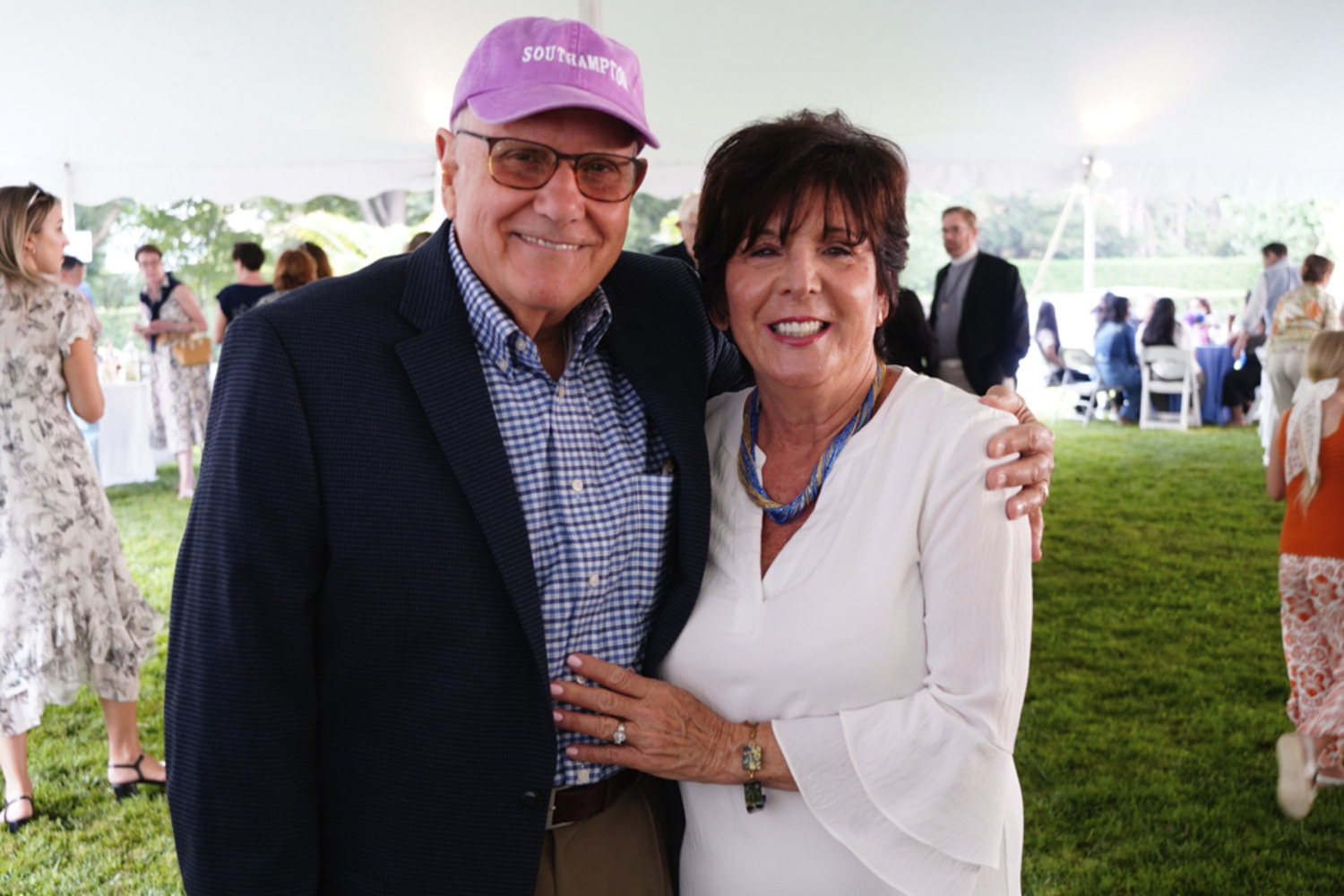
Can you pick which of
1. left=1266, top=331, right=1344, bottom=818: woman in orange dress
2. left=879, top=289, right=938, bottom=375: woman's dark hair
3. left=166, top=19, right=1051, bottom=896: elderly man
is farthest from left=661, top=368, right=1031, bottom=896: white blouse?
left=879, top=289, right=938, bottom=375: woman's dark hair

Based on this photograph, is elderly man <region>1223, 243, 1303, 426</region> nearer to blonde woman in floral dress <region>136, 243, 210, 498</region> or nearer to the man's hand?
the man's hand

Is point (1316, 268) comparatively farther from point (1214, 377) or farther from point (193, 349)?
point (193, 349)

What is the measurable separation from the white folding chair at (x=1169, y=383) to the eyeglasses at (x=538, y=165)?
12.8 metres

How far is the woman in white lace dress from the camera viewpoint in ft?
11.4

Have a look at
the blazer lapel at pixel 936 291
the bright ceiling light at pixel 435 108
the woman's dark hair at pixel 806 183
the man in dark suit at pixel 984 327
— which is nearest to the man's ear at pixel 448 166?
the woman's dark hair at pixel 806 183

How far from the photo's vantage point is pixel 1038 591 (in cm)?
604

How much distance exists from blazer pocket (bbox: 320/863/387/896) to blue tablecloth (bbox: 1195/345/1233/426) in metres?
13.7

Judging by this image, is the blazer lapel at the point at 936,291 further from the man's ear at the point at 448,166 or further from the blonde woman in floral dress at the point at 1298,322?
the man's ear at the point at 448,166

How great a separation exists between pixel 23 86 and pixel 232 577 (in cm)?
698

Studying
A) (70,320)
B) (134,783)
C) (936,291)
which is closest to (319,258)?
(70,320)

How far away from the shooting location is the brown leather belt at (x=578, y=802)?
1.42 metres

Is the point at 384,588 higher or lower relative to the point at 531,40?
lower

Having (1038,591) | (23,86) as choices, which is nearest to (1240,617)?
(1038,591)

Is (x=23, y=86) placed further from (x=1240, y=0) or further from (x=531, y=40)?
(x=1240, y=0)
